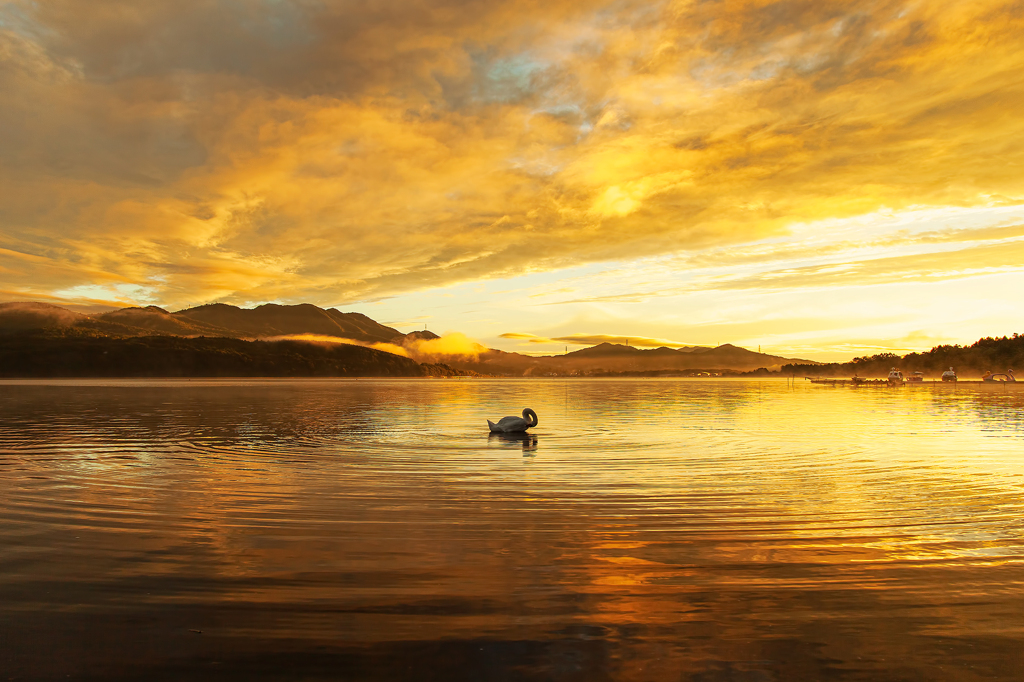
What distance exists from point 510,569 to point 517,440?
15.7 meters

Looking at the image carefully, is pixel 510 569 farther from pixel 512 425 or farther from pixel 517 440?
pixel 512 425

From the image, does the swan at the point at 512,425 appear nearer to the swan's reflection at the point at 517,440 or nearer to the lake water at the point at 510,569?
the swan's reflection at the point at 517,440

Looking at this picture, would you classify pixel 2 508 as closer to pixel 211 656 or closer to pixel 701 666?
pixel 211 656

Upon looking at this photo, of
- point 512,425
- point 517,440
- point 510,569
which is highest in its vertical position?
point 512,425

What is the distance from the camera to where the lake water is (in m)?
5.19

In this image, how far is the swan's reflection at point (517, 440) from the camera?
20.4 metres

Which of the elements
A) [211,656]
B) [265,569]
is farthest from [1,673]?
[265,569]

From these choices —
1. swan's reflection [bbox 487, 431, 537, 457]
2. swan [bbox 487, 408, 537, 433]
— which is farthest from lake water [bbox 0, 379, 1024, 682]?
swan [bbox 487, 408, 537, 433]

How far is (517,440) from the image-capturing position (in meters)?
23.1

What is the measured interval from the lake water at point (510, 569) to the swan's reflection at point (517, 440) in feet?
10.9

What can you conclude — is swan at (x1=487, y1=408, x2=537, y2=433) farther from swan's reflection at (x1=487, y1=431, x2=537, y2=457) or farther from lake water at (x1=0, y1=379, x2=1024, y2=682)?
lake water at (x1=0, y1=379, x2=1024, y2=682)

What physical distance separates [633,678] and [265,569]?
4.88 metres

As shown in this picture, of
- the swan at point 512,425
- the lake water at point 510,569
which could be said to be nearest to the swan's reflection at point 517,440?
the swan at point 512,425

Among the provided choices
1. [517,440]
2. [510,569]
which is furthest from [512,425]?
[510,569]
